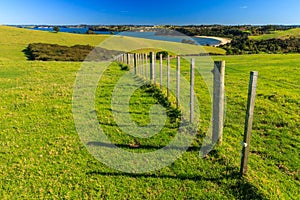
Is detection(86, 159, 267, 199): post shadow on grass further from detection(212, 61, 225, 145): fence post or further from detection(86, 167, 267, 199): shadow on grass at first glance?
detection(212, 61, 225, 145): fence post

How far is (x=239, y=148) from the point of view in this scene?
5.72 metres

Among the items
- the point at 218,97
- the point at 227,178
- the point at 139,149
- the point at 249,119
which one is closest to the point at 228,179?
the point at 227,178

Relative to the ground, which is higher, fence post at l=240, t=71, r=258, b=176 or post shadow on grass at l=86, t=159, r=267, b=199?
fence post at l=240, t=71, r=258, b=176

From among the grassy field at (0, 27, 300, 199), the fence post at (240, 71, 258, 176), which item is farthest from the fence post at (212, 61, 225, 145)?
the fence post at (240, 71, 258, 176)

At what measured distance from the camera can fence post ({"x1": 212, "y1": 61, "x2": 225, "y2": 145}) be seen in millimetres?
5125

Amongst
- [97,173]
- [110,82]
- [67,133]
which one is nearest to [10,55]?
[110,82]

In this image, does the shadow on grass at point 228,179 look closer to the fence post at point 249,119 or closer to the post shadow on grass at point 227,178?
the post shadow on grass at point 227,178

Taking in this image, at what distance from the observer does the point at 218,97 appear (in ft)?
17.4

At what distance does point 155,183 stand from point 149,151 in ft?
3.96

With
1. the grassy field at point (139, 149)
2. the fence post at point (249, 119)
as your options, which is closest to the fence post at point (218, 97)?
the grassy field at point (139, 149)

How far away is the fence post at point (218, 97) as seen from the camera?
512 centimetres

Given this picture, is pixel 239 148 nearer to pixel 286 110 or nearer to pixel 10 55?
pixel 286 110

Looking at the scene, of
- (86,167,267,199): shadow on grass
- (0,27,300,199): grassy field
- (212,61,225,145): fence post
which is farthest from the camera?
(212,61,225,145): fence post

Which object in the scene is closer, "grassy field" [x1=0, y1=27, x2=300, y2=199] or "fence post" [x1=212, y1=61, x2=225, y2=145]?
"grassy field" [x1=0, y1=27, x2=300, y2=199]
